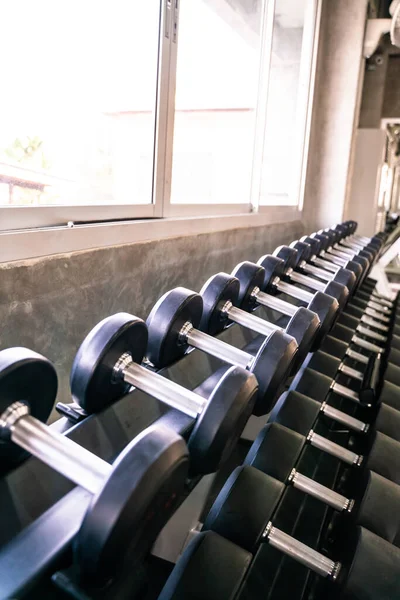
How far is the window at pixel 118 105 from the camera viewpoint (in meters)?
0.98

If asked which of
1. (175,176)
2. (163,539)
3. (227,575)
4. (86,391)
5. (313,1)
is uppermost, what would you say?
(313,1)

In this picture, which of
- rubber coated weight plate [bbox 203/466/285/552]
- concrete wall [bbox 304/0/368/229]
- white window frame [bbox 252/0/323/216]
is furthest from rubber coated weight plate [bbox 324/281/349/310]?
concrete wall [bbox 304/0/368/229]

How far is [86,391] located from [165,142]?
0.97m

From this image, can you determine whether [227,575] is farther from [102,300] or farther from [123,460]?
[102,300]

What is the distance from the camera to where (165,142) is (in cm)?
147

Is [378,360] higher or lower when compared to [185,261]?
lower

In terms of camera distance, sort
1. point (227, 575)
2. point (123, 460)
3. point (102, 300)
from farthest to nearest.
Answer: point (102, 300) < point (227, 575) < point (123, 460)

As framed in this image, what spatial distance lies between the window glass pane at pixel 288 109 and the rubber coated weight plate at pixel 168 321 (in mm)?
2399

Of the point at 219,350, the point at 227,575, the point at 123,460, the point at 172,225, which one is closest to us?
the point at 123,460

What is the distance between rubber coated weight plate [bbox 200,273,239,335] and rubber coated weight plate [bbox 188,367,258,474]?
43 cm

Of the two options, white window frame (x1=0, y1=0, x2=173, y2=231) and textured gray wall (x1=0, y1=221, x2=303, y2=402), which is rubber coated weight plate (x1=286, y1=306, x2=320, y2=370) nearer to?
textured gray wall (x1=0, y1=221, x2=303, y2=402)

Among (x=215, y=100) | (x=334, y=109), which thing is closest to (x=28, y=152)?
(x=215, y=100)

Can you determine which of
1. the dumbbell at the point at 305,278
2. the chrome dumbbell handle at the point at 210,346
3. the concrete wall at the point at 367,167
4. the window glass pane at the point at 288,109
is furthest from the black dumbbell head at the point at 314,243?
the concrete wall at the point at 367,167

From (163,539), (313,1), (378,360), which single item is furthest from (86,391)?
(313,1)
